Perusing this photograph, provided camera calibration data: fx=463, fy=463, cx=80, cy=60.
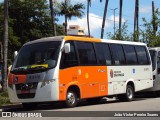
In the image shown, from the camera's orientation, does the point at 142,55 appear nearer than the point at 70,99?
No

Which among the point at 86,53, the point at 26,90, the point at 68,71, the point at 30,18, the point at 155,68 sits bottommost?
the point at 26,90

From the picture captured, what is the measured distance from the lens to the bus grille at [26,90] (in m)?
17.3

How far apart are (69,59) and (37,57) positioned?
1.24 meters

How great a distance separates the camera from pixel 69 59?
59.2 ft

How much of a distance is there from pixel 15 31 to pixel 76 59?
126 ft

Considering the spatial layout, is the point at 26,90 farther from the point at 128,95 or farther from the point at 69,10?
the point at 69,10

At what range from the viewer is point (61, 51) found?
17.7m

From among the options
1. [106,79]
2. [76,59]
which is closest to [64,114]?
[76,59]

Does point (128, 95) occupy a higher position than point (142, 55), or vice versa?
point (142, 55)

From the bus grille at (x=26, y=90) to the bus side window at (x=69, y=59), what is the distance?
1319 millimetres

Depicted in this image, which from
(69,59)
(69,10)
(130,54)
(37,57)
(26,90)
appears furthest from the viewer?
(69,10)

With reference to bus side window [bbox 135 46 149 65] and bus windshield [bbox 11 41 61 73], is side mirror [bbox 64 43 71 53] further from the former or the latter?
bus side window [bbox 135 46 149 65]

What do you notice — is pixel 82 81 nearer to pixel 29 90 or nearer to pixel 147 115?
pixel 29 90

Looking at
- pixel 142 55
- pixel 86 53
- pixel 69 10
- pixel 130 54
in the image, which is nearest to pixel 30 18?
pixel 69 10
